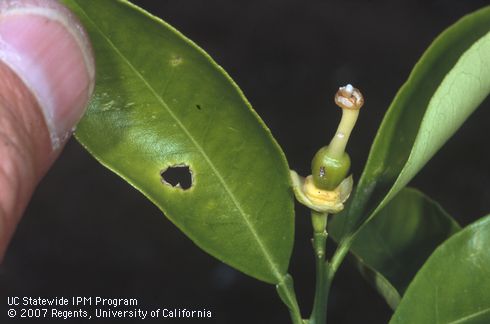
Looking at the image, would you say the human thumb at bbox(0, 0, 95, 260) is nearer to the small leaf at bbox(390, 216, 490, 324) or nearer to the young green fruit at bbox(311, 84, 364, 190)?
the young green fruit at bbox(311, 84, 364, 190)

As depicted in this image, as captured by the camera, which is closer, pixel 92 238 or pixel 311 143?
pixel 92 238

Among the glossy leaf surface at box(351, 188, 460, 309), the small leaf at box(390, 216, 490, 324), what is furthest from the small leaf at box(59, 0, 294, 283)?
the glossy leaf surface at box(351, 188, 460, 309)

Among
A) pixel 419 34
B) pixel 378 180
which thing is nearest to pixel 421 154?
pixel 378 180

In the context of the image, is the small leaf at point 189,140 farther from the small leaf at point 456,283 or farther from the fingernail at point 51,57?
the small leaf at point 456,283

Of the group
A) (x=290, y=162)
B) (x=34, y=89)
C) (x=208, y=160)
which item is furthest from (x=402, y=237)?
(x=290, y=162)

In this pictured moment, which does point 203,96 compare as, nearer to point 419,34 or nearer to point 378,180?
point 378,180
